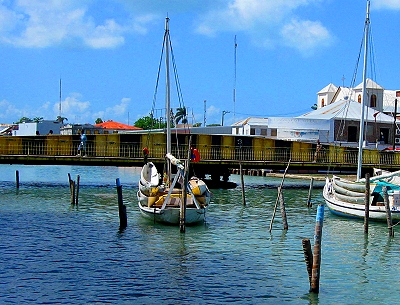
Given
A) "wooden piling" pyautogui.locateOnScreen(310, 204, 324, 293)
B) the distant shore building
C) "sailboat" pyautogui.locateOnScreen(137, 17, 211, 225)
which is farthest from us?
the distant shore building

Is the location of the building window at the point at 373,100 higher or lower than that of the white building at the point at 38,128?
higher

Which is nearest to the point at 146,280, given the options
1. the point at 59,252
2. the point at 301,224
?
the point at 59,252

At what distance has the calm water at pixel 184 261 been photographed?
19.2 meters

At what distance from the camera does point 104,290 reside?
19.4m

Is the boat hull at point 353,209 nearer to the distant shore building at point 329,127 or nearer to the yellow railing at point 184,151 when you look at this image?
the yellow railing at point 184,151

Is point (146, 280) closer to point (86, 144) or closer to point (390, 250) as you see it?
point (390, 250)

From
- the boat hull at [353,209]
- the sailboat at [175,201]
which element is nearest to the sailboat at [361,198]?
the boat hull at [353,209]

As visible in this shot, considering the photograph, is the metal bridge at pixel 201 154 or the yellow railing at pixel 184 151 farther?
the yellow railing at pixel 184 151

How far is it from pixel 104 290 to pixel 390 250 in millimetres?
13247

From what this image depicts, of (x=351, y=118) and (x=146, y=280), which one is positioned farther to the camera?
(x=351, y=118)

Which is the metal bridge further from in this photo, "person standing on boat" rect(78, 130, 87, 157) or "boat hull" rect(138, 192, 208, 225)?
"boat hull" rect(138, 192, 208, 225)

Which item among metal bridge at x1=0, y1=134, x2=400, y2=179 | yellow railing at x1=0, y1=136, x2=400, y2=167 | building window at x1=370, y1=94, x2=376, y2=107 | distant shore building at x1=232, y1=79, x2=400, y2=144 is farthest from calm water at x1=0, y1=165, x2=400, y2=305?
building window at x1=370, y1=94, x2=376, y2=107

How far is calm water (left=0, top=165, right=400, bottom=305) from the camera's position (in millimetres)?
19188

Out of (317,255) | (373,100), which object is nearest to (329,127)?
(373,100)
